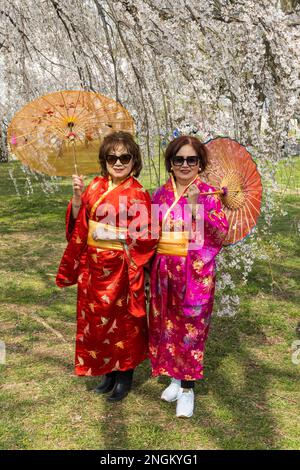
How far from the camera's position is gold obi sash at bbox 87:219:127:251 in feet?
8.71

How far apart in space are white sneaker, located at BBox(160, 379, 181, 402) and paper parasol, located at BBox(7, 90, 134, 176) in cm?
140

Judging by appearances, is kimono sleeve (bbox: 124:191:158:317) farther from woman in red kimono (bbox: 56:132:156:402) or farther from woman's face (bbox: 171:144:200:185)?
woman's face (bbox: 171:144:200:185)

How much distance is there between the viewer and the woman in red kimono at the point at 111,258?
105 inches

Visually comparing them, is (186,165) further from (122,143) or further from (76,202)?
(76,202)

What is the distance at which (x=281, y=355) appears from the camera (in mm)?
3611

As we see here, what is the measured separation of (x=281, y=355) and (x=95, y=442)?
1.63m

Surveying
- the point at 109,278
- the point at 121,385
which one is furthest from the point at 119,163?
the point at 121,385

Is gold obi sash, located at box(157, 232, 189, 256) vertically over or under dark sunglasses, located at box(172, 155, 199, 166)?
under

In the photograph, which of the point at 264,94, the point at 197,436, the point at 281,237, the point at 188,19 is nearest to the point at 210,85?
the point at 188,19

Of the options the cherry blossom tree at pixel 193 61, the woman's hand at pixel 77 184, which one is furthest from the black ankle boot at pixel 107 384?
the cherry blossom tree at pixel 193 61

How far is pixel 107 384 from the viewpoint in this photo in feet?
10.0

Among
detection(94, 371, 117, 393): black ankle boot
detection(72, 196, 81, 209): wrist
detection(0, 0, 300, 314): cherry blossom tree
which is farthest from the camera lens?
detection(94, 371, 117, 393): black ankle boot

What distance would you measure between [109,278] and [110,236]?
24 centimetres

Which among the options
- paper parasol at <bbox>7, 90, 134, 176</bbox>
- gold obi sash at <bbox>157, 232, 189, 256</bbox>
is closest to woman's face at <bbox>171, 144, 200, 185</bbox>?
gold obi sash at <bbox>157, 232, 189, 256</bbox>
